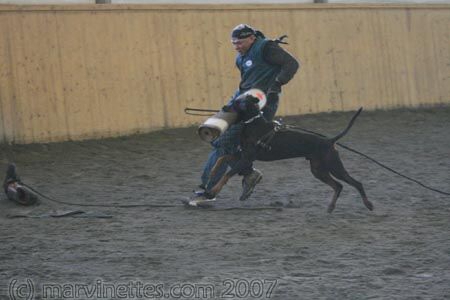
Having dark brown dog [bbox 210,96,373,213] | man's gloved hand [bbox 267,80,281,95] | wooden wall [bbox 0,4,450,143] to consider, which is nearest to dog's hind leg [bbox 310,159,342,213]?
dark brown dog [bbox 210,96,373,213]

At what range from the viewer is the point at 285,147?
7875 millimetres

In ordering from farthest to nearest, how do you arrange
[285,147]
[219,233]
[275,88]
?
1. [275,88]
2. [285,147]
3. [219,233]

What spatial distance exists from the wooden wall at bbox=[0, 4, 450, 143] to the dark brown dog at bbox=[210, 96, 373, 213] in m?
5.26

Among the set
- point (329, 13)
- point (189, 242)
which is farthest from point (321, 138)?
point (329, 13)

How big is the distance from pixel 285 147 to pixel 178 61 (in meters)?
6.10

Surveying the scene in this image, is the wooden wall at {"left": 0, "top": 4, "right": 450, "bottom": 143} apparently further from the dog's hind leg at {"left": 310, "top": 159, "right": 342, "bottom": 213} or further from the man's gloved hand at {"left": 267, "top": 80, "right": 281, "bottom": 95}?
the dog's hind leg at {"left": 310, "top": 159, "right": 342, "bottom": 213}

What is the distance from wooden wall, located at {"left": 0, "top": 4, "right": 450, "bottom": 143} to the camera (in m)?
12.3

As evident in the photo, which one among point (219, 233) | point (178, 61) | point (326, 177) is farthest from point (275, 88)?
point (178, 61)

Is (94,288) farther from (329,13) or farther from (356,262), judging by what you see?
(329,13)

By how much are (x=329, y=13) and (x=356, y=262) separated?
10094 millimetres

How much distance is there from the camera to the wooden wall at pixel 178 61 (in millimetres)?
12312

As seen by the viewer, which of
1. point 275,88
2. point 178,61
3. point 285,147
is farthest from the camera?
point 178,61

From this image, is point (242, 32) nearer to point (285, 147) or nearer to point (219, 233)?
point (285, 147)

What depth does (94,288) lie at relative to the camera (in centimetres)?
530
